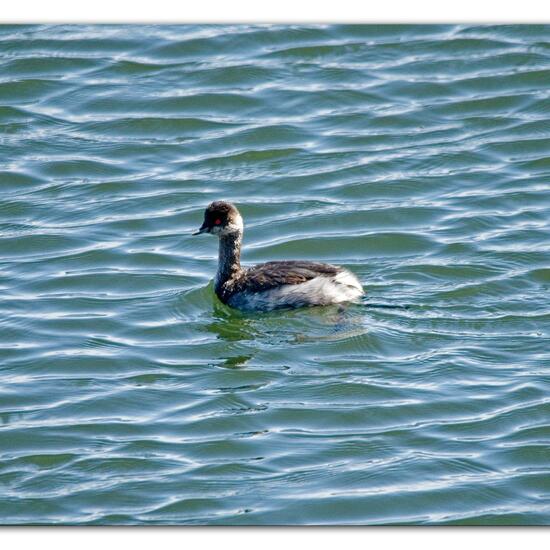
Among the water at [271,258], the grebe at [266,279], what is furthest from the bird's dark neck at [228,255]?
the water at [271,258]

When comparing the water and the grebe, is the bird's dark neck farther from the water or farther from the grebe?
the water

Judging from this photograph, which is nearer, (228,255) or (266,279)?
(266,279)

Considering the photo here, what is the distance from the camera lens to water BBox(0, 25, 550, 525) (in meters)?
8.14

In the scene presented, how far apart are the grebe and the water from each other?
0.46ft

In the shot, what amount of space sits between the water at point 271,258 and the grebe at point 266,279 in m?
0.14

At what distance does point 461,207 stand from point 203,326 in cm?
262

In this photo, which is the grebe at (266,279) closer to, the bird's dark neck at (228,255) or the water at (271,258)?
the bird's dark neck at (228,255)

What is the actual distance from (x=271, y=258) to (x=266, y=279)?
0.95 metres

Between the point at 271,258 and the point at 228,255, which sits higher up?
the point at 228,255

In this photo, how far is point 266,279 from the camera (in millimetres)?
10586

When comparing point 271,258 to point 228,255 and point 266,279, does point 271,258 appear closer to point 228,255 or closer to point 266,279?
point 228,255

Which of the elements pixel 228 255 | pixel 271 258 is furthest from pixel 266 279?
pixel 271 258

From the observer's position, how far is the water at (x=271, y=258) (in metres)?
8.14
